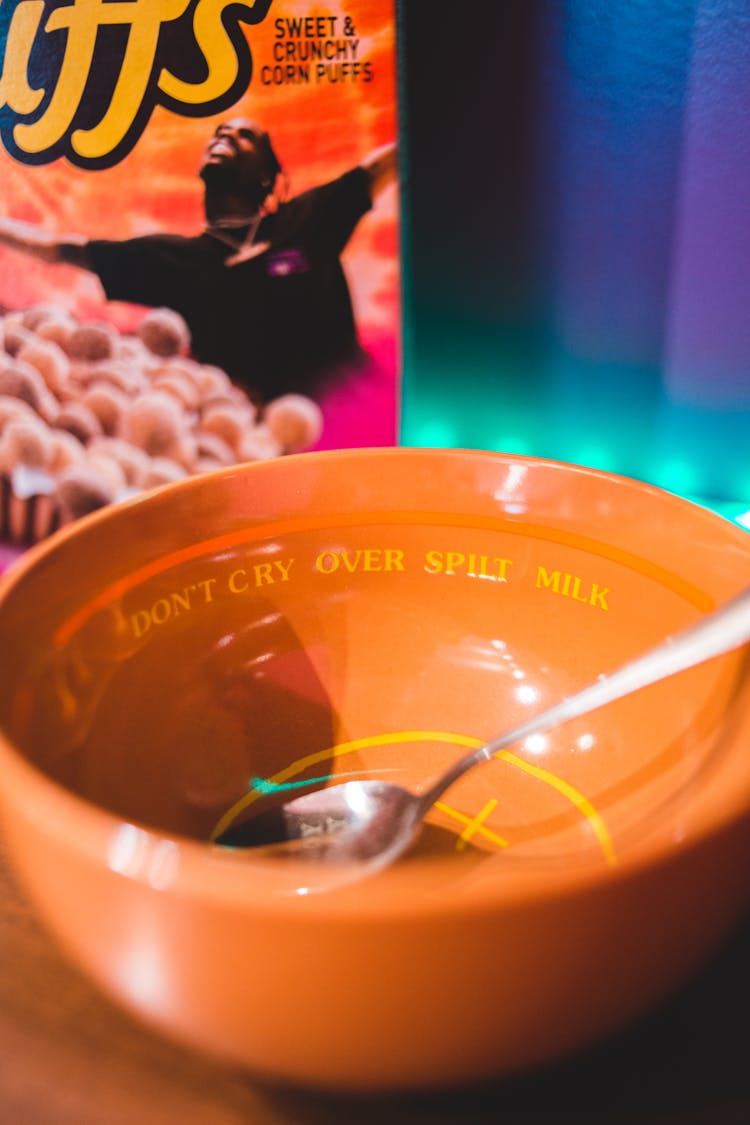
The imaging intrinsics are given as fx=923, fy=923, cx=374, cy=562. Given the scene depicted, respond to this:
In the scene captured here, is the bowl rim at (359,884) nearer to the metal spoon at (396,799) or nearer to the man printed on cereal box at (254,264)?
the metal spoon at (396,799)

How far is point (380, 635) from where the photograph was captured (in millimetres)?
451

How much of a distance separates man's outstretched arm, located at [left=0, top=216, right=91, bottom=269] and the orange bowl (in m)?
0.22

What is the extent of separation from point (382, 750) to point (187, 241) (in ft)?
1.06

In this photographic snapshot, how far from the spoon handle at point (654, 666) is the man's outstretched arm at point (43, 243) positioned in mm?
385

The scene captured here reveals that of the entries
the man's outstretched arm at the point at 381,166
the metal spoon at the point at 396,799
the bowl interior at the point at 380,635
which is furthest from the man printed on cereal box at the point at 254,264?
the metal spoon at the point at 396,799

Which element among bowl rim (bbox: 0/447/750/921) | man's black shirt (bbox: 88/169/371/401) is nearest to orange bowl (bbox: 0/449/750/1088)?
bowl rim (bbox: 0/447/750/921)


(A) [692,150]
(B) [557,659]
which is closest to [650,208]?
(A) [692,150]

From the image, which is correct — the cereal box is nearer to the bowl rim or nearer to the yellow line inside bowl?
the yellow line inside bowl

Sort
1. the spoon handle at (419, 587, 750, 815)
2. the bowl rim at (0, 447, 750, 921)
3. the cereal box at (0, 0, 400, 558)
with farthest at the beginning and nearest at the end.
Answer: the cereal box at (0, 0, 400, 558)
the spoon handle at (419, 587, 750, 815)
the bowl rim at (0, 447, 750, 921)

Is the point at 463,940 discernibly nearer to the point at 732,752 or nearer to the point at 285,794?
the point at 732,752

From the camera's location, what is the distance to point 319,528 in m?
0.44

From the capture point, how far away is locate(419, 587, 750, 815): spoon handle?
310 millimetres

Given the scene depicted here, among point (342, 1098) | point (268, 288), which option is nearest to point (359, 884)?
point (342, 1098)

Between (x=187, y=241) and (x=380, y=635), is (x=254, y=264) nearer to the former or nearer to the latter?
(x=187, y=241)
